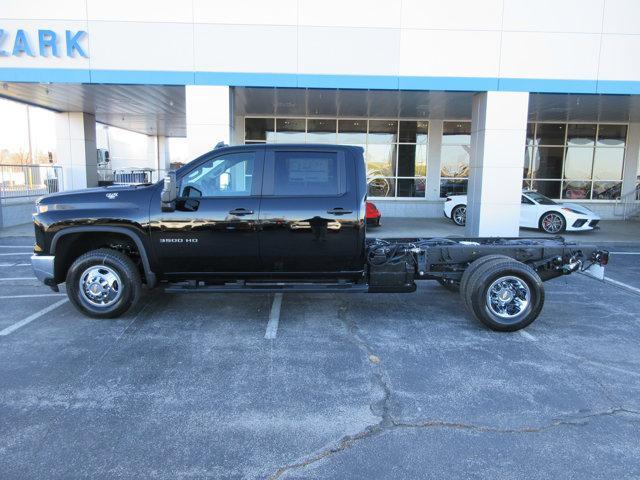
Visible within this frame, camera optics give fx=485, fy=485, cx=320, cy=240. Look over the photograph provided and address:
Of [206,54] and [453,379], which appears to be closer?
[453,379]

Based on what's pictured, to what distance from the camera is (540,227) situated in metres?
14.7

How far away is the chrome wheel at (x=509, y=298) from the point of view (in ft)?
18.4

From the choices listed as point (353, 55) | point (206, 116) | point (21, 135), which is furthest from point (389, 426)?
point (21, 135)

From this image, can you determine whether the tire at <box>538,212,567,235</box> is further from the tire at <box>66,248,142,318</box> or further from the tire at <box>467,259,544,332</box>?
the tire at <box>66,248,142,318</box>

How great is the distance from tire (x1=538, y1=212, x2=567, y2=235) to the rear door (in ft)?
35.2

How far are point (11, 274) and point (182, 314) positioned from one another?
4299mm

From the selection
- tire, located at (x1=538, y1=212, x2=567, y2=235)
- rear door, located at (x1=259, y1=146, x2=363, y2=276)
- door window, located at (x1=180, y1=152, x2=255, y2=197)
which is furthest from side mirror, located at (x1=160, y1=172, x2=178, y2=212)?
tire, located at (x1=538, y1=212, x2=567, y2=235)

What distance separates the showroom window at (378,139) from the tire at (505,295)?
13164mm

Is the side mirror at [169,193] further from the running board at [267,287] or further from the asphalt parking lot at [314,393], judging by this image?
the asphalt parking lot at [314,393]

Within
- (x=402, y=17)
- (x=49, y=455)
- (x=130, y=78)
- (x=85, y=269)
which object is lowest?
(x=49, y=455)

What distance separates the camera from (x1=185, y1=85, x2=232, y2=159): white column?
34.6ft

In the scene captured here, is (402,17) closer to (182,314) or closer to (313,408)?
(182,314)

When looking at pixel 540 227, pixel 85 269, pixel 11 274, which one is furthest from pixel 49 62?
pixel 540 227

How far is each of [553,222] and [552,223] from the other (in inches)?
1.6
